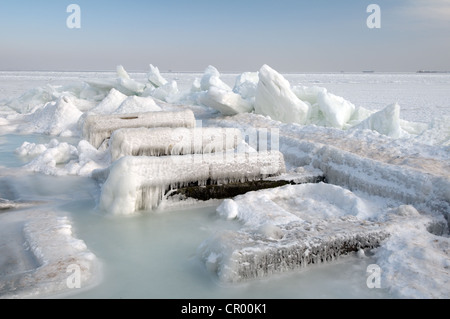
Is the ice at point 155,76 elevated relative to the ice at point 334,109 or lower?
elevated

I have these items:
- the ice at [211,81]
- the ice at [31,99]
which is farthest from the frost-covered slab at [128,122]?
the ice at [31,99]

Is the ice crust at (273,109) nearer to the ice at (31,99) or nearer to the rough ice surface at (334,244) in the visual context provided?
the ice at (31,99)

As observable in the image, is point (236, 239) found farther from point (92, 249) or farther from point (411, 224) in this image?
point (411, 224)

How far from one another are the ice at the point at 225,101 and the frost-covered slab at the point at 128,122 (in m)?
2.10

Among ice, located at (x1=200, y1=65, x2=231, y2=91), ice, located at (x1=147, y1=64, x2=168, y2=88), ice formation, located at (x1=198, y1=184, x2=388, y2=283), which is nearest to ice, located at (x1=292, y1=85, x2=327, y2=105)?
ice, located at (x1=200, y1=65, x2=231, y2=91)

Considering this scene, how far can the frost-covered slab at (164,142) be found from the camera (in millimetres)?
4836

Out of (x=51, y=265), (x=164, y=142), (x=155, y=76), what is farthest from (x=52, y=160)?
(x=155, y=76)

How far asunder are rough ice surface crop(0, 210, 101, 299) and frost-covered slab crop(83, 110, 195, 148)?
3.57 metres

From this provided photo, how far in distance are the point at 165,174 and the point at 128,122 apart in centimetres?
328

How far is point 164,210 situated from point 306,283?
1.71m

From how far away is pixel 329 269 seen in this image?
244 cm

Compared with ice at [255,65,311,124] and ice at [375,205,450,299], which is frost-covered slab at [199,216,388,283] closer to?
ice at [375,205,450,299]

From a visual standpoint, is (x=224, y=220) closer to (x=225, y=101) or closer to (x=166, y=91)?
(x=225, y=101)
